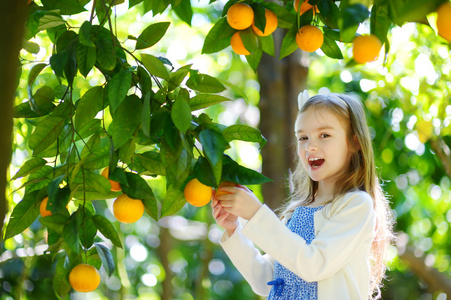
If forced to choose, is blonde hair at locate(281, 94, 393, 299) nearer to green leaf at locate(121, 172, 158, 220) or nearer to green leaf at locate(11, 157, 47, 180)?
green leaf at locate(121, 172, 158, 220)

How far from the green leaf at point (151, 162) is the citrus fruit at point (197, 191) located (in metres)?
0.09

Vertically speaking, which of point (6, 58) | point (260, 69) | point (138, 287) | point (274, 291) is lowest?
point (138, 287)

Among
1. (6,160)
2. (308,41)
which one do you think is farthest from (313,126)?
(6,160)

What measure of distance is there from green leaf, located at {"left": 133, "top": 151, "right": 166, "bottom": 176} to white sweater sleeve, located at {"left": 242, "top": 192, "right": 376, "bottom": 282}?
1.16 feet

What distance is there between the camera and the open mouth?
5.36ft

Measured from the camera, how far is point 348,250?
1473 mm

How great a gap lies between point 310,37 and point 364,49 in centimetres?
33

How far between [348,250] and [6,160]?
3.35 feet

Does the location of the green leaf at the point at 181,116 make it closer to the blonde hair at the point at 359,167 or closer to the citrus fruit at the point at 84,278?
the citrus fruit at the point at 84,278

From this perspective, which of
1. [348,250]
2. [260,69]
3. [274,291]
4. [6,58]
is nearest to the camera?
[6,58]

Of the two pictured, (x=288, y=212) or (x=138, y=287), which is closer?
(x=288, y=212)

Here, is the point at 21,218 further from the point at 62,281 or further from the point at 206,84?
the point at 206,84

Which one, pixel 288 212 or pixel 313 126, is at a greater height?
pixel 313 126

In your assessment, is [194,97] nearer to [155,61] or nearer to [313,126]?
[155,61]
